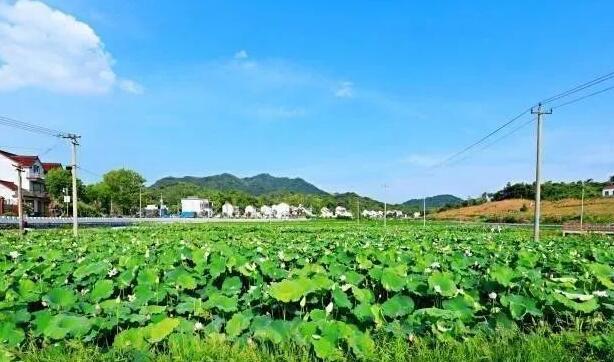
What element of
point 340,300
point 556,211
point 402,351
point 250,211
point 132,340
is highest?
→ point 340,300

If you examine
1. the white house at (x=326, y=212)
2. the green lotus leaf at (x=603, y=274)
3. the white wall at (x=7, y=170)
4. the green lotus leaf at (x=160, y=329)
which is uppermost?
the white wall at (x=7, y=170)

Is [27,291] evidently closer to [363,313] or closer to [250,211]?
[363,313]

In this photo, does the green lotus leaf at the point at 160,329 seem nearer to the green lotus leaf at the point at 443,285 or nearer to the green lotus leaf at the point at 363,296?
the green lotus leaf at the point at 363,296

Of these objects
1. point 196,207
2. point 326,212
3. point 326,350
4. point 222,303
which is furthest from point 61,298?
point 326,212

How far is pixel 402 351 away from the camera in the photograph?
160 inches

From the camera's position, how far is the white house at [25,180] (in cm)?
6272

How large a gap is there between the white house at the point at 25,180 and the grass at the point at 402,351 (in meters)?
68.8

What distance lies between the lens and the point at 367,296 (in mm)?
4828

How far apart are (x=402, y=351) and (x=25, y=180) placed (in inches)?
2873

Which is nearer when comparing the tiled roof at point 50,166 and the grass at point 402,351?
the grass at point 402,351

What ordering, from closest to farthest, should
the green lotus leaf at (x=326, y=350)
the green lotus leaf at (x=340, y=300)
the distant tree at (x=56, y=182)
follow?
the green lotus leaf at (x=326, y=350) → the green lotus leaf at (x=340, y=300) → the distant tree at (x=56, y=182)

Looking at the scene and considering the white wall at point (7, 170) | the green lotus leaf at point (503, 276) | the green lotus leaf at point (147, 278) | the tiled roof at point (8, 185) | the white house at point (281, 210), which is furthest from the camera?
the white house at point (281, 210)

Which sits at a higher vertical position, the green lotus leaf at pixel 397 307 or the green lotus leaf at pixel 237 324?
the green lotus leaf at pixel 397 307

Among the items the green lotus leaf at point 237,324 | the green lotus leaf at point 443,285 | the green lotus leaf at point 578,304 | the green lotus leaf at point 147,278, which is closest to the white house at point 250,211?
the green lotus leaf at point 147,278
